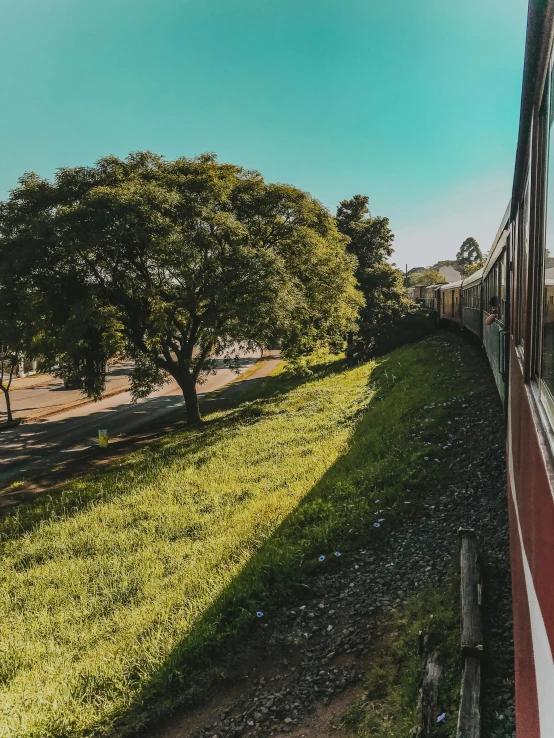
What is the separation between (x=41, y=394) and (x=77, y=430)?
11.6 metres

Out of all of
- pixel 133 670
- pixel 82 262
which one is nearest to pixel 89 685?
pixel 133 670

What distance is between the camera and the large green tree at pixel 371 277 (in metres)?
25.4

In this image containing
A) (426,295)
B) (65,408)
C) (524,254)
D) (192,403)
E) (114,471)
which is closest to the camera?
(524,254)

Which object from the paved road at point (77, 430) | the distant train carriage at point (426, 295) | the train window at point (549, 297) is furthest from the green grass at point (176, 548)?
the distant train carriage at point (426, 295)

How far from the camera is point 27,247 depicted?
492 inches

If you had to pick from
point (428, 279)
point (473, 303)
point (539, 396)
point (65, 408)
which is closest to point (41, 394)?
point (65, 408)

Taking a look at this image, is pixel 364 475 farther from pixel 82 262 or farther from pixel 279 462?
pixel 82 262

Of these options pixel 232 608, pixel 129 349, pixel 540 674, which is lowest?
pixel 232 608

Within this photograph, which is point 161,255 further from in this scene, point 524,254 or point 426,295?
point 426,295

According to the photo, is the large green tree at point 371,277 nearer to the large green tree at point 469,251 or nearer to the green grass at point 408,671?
the green grass at point 408,671

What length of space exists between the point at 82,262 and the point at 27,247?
1.82 metres

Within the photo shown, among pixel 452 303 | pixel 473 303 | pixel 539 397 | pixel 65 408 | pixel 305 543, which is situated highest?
pixel 452 303

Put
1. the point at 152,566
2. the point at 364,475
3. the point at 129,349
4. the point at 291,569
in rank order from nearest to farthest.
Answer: the point at 291,569
the point at 152,566
the point at 364,475
the point at 129,349

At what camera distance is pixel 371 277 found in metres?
26.0
